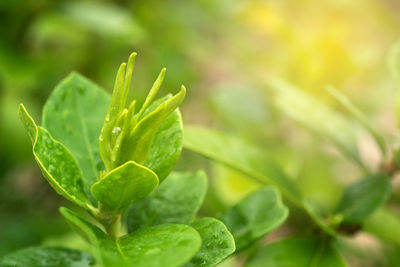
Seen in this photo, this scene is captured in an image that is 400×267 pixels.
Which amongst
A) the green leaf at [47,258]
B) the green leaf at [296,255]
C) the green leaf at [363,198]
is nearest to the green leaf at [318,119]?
the green leaf at [363,198]

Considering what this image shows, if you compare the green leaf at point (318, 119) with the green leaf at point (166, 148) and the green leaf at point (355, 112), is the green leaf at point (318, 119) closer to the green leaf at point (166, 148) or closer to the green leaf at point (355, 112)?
the green leaf at point (355, 112)

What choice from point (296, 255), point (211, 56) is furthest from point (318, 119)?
point (211, 56)

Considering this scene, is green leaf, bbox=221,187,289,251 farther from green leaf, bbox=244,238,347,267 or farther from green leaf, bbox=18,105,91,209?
green leaf, bbox=18,105,91,209

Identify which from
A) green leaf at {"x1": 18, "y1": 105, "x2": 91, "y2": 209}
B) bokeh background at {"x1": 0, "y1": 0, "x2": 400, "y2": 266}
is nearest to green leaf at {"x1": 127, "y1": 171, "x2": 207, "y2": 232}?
green leaf at {"x1": 18, "y1": 105, "x2": 91, "y2": 209}

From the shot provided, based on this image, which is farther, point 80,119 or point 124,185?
point 80,119

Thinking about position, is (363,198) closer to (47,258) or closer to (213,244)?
(213,244)

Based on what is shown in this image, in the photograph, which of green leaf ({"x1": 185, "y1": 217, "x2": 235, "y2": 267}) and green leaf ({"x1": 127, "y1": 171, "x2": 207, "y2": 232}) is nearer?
green leaf ({"x1": 185, "y1": 217, "x2": 235, "y2": 267})
